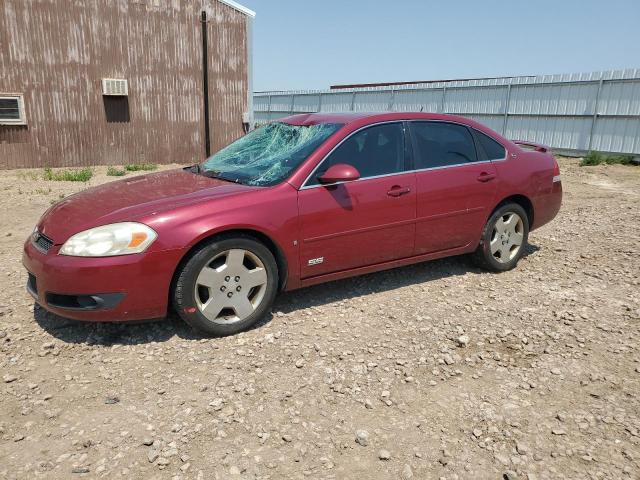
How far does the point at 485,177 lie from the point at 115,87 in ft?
37.8

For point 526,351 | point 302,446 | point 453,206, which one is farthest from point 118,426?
point 453,206

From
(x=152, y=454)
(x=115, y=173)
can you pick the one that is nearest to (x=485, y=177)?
(x=152, y=454)

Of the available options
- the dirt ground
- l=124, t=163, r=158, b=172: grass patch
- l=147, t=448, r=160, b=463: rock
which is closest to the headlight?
the dirt ground

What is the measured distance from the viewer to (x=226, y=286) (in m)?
3.69

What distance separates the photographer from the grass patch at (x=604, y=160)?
1459 centimetres

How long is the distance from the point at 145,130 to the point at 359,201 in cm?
1166

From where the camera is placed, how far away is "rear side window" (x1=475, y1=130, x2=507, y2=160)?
5039 millimetres

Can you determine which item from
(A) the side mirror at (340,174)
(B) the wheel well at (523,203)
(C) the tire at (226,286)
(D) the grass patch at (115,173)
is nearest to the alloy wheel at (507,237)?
(B) the wheel well at (523,203)

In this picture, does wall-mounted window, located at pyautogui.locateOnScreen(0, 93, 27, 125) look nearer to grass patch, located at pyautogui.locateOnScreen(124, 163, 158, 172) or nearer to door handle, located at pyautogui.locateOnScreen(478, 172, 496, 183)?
grass patch, located at pyautogui.locateOnScreen(124, 163, 158, 172)

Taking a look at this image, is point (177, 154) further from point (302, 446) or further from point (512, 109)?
point (302, 446)

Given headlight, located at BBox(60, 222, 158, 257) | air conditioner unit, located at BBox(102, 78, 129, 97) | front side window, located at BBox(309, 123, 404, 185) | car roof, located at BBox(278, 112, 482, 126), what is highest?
air conditioner unit, located at BBox(102, 78, 129, 97)

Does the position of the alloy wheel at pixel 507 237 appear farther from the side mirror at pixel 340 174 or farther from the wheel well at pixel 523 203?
the side mirror at pixel 340 174

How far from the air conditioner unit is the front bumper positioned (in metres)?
11.2

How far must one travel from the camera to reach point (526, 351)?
3658mm
